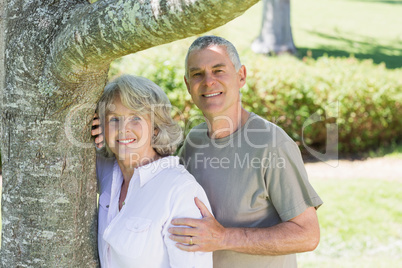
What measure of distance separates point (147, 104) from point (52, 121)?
0.60m

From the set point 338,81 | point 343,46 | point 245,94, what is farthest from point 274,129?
point 343,46

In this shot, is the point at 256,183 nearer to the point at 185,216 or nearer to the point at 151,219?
the point at 185,216

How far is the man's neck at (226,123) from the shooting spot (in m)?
2.83

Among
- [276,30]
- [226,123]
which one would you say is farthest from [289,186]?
[276,30]

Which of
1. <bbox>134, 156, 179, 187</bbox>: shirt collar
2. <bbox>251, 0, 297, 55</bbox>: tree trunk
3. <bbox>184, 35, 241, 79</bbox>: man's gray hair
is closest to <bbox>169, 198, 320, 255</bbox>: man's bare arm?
<bbox>134, 156, 179, 187</bbox>: shirt collar

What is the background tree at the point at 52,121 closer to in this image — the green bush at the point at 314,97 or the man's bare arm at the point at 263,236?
the man's bare arm at the point at 263,236

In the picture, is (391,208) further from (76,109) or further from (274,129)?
(76,109)

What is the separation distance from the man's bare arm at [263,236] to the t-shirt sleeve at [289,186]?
53 millimetres

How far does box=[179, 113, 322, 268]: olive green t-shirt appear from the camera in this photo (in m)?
2.53

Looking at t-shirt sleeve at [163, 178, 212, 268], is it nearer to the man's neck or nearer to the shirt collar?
the shirt collar

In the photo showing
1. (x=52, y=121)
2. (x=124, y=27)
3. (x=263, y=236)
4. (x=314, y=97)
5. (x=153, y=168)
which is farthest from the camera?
(x=314, y=97)

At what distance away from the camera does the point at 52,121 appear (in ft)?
7.39

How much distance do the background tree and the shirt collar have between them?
264 millimetres

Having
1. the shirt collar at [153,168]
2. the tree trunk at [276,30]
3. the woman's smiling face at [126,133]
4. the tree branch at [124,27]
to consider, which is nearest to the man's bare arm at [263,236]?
the shirt collar at [153,168]
